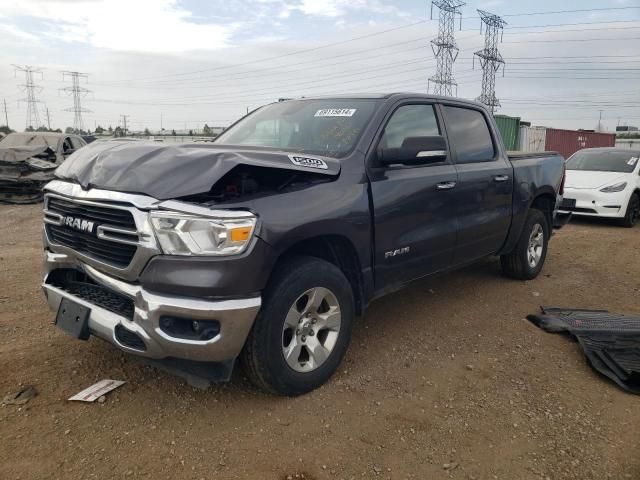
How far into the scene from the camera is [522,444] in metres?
2.83

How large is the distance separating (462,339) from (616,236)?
627 cm

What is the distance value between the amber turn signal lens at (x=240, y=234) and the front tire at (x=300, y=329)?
0.36m

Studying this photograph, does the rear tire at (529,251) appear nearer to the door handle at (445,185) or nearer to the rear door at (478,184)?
the rear door at (478,184)

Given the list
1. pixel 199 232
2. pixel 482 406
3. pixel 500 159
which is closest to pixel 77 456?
pixel 199 232

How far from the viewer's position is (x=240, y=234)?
2.69 m

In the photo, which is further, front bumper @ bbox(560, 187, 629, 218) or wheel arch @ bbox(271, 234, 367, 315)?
front bumper @ bbox(560, 187, 629, 218)

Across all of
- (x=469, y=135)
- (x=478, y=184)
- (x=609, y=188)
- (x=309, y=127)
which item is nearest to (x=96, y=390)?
(x=309, y=127)

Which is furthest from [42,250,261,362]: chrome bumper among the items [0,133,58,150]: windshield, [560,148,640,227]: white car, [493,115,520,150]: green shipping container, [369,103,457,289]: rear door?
[493,115,520,150]: green shipping container

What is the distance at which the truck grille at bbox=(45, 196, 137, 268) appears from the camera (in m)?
2.78

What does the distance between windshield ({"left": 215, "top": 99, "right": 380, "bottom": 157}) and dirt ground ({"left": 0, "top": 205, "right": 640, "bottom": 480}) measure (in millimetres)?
1564

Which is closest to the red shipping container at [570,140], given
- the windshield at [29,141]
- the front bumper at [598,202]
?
the front bumper at [598,202]

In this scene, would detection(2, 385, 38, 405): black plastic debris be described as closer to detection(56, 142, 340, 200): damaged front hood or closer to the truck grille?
the truck grille

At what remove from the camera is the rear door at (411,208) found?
3.62 metres

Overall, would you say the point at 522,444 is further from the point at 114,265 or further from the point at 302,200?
the point at 114,265
